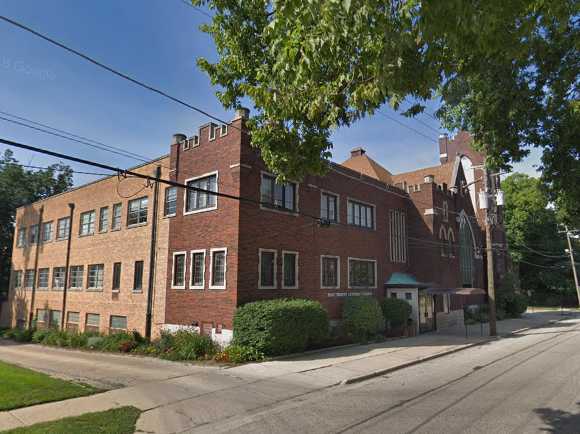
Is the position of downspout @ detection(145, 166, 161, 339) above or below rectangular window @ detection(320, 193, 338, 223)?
below

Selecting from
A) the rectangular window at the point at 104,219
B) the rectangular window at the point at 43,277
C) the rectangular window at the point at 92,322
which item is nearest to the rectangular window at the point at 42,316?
the rectangular window at the point at 43,277

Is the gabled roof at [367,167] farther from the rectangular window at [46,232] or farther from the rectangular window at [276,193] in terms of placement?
the rectangular window at [46,232]

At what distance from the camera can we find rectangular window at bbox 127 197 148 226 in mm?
22219

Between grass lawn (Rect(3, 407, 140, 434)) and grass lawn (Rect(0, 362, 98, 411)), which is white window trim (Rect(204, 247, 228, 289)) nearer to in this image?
grass lawn (Rect(0, 362, 98, 411))

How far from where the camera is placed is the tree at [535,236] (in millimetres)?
53562

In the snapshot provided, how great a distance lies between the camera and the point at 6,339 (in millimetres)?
28609

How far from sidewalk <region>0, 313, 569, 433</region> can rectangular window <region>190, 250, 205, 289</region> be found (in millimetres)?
5198

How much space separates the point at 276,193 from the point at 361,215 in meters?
7.55

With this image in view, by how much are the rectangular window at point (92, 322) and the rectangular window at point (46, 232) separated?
30.8 ft

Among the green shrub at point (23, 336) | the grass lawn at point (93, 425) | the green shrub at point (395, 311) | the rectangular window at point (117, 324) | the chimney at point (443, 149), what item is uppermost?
the chimney at point (443, 149)

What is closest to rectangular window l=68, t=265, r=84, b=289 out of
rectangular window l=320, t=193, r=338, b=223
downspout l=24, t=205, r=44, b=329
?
downspout l=24, t=205, r=44, b=329

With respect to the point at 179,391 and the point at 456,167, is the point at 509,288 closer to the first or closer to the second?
the point at 456,167

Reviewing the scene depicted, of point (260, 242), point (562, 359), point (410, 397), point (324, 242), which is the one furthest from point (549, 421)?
point (324, 242)

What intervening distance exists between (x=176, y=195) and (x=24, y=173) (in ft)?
103
